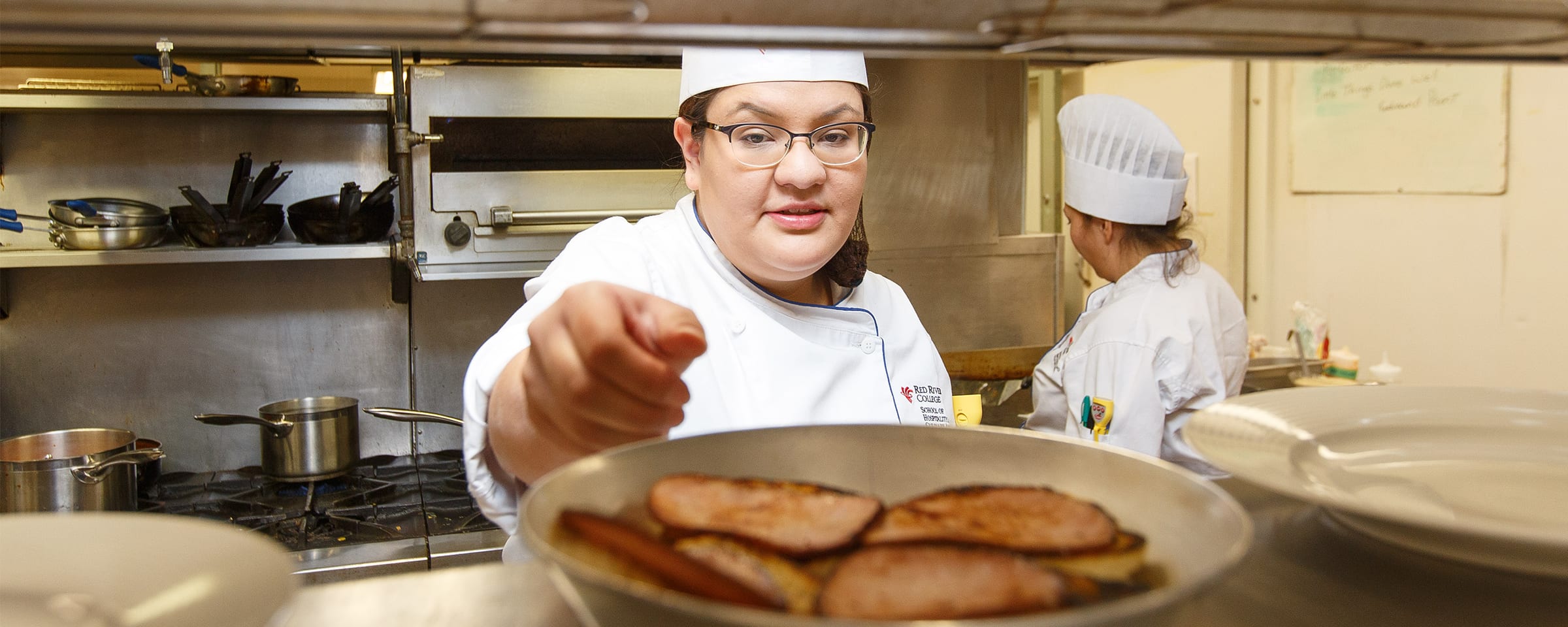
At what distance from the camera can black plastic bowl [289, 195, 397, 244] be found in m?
2.81

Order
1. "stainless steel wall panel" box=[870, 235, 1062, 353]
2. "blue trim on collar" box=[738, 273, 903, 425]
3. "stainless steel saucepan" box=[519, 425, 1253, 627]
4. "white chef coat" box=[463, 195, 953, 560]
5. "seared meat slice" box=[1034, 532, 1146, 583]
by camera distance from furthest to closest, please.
Result: "stainless steel wall panel" box=[870, 235, 1062, 353], "blue trim on collar" box=[738, 273, 903, 425], "white chef coat" box=[463, 195, 953, 560], "seared meat slice" box=[1034, 532, 1146, 583], "stainless steel saucepan" box=[519, 425, 1253, 627]

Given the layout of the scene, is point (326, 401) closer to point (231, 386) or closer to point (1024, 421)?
point (231, 386)

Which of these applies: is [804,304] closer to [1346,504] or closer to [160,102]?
[1346,504]

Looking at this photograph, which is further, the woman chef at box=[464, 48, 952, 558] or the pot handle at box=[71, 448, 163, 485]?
the pot handle at box=[71, 448, 163, 485]

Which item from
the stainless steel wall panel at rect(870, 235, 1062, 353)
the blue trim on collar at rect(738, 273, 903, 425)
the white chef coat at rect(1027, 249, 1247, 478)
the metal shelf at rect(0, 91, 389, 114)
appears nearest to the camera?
the blue trim on collar at rect(738, 273, 903, 425)

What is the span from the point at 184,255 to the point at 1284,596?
2849 millimetres

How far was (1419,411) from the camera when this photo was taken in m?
0.80

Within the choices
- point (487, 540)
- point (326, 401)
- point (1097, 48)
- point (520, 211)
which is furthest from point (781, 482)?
point (326, 401)

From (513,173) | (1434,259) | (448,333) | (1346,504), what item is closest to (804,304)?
(1346,504)

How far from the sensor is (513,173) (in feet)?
8.95

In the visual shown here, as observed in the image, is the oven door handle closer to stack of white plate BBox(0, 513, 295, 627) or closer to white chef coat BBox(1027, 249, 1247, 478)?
white chef coat BBox(1027, 249, 1247, 478)

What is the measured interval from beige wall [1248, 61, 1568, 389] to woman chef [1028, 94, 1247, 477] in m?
1.20

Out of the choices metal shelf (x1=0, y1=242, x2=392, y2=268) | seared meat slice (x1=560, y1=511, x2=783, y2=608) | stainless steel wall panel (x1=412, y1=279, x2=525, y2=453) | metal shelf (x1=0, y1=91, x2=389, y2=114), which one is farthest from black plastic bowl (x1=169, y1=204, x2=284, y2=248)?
seared meat slice (x1=560, y1=511, x2=783, y2=608)

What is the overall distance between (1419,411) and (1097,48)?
16.5 inches
